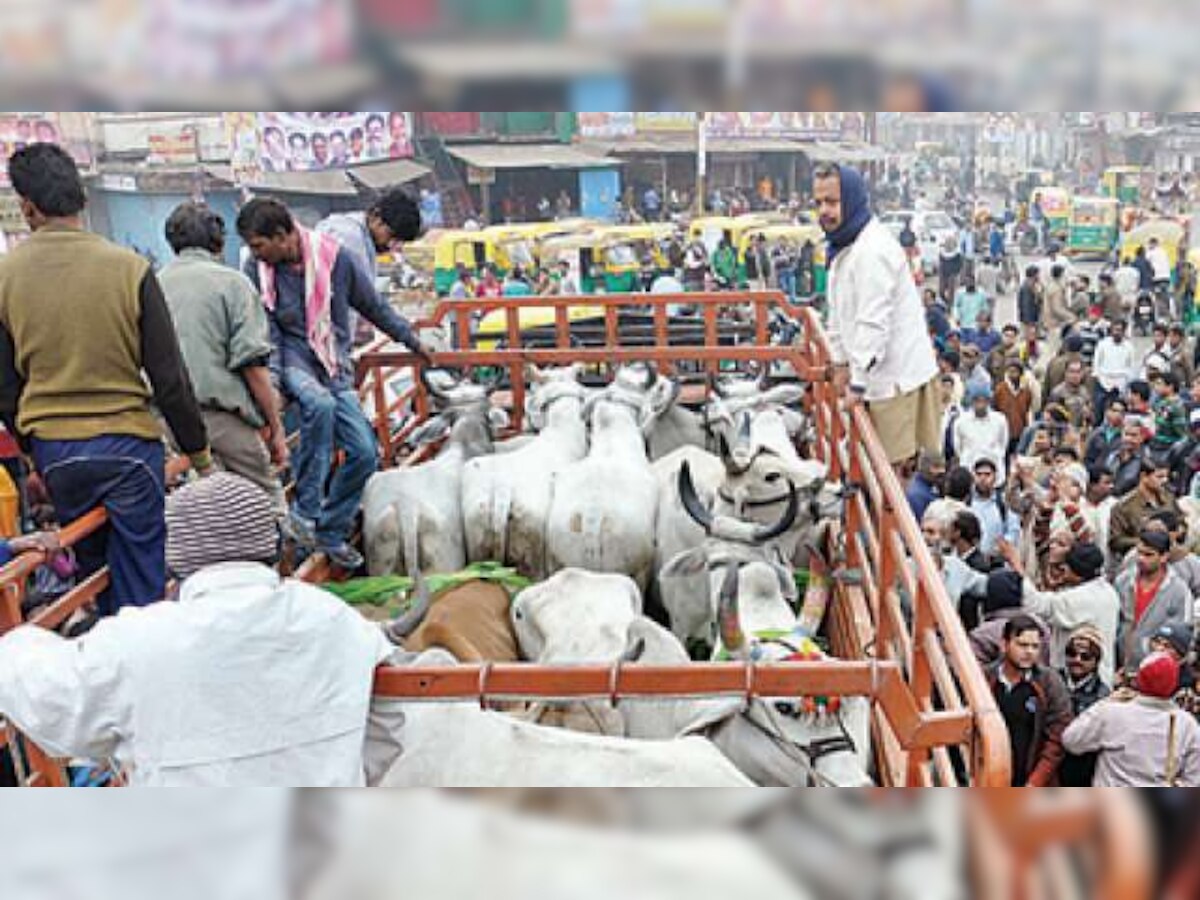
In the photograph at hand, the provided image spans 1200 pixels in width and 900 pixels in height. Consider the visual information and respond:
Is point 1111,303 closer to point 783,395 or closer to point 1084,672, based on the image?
point 783,395

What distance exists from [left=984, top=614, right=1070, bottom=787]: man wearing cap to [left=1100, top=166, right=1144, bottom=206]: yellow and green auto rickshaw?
20.9 meters

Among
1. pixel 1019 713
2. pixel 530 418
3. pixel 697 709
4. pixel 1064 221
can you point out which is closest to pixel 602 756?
pixel 697 709

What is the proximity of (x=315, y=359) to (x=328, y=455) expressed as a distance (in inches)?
15.3

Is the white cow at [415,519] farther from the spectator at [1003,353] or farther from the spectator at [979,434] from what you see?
the spectator at [1003,353]

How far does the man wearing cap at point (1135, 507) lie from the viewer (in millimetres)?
6203

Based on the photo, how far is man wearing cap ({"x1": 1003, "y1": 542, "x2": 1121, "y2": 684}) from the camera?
4957 millimetres

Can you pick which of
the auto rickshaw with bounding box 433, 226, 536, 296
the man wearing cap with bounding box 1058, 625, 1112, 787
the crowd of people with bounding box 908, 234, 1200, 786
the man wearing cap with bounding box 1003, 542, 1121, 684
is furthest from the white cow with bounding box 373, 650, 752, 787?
the auto rickshaw with bounding box 433, 226, 536, 296

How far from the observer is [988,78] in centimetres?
77

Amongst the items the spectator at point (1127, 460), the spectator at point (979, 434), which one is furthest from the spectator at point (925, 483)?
the spectator at point (979, 434)

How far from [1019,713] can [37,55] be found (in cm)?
391

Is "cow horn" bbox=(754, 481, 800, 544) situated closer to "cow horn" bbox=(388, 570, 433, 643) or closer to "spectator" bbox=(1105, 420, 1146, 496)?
"cow horn" bbox=(388, 570, 433, 643)

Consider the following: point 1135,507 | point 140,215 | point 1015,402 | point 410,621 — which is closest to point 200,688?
point 410,621

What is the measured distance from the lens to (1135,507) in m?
6.24

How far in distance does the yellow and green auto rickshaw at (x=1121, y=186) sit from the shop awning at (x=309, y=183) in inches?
552
